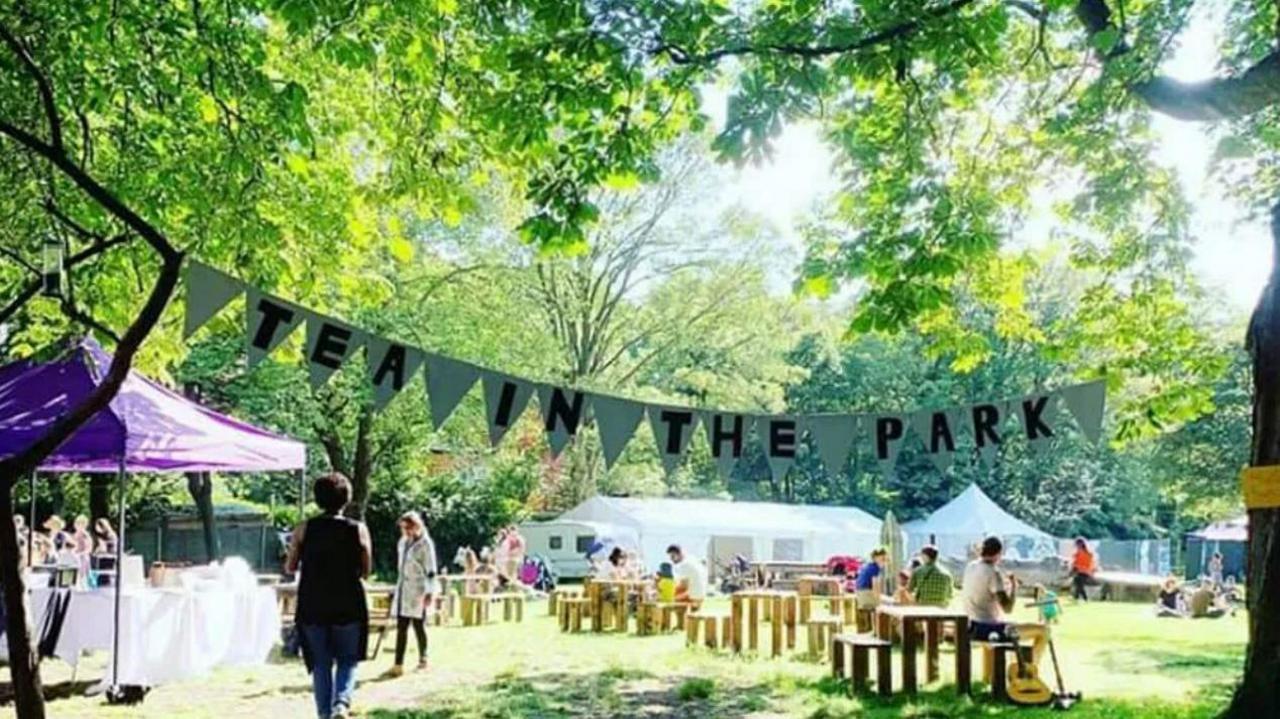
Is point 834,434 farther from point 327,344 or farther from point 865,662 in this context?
point 865,662

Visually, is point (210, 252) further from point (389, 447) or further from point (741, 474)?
point (741, 474)

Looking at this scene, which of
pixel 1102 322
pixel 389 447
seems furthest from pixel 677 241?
pixel 1102 322

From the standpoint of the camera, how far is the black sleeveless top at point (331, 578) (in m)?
5.95

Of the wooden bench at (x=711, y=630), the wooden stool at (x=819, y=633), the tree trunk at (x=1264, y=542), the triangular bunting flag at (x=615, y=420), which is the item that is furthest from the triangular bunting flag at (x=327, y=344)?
the wooden bench at (x=711, y=630)

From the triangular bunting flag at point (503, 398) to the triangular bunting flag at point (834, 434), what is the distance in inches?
65.8

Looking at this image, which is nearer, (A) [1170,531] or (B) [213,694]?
(B) [213,694]

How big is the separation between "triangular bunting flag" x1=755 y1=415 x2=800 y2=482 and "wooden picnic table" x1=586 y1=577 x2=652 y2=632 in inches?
307

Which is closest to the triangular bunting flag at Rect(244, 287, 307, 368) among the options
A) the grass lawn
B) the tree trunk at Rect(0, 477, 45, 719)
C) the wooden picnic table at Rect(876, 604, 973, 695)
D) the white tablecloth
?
the tree trunk at Rect(0, 477, 45, 719)

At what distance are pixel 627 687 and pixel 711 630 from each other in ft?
→ 9.96

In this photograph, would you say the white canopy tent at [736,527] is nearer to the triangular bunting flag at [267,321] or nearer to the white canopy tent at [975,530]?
the white canopy tent at [975,530]

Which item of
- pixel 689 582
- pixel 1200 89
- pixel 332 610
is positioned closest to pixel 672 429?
pixel 332 610

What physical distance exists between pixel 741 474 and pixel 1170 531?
53.3ft

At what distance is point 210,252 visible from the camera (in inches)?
324

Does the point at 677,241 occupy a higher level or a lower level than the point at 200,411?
higher
